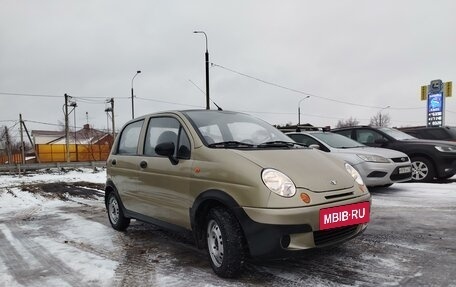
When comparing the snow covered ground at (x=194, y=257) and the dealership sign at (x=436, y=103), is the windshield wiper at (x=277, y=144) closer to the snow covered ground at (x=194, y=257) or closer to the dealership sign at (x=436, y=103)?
the snow covered ground at (x=194, y=257)

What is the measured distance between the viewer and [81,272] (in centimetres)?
422

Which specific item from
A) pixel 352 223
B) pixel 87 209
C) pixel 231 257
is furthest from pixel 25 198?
pixel 352 223

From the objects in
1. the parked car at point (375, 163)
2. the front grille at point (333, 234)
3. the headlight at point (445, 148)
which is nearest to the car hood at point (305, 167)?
the front grille at point (333, 234)

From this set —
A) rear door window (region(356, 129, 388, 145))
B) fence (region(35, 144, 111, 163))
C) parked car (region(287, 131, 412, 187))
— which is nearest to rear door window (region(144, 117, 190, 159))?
parked car (region(287, 131, 412, 187))

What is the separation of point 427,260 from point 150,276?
2785 millimetres

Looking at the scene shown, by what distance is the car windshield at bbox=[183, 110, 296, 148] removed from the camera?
4.39 metres

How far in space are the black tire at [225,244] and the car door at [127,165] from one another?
5.77 feet

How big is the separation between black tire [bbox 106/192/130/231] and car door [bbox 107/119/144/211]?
0.81ft

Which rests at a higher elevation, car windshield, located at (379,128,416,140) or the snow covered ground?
car windshield, located at (379,128,416,140)

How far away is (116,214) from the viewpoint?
6199 mm

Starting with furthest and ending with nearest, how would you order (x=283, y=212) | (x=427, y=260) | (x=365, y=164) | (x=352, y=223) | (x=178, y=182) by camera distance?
(x=365, y=164) < (x=178, y=182) < (x=427, y=260) < (x=352, y=223) < (x=283, y=212)

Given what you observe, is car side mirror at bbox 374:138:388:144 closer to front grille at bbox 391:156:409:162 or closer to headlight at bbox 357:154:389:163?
front grille at bbox 391:156:409:162

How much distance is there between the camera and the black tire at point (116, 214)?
5.98 m

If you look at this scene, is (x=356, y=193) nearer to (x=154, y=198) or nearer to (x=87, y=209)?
(x=154, y=198)
